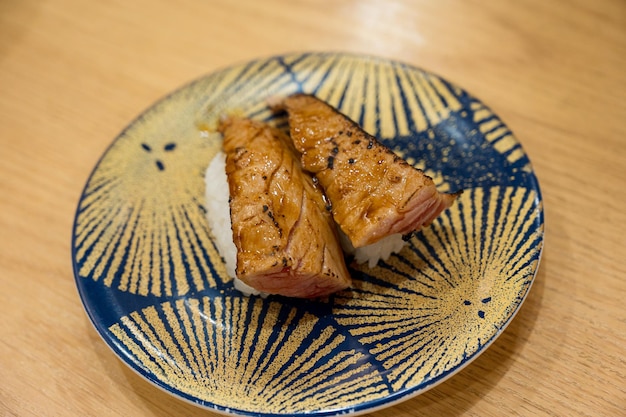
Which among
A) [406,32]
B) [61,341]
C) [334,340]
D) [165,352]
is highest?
[406,32]

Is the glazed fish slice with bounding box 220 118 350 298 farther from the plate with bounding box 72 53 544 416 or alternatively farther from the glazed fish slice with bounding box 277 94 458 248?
the plate with bounding box 72 53 544 416

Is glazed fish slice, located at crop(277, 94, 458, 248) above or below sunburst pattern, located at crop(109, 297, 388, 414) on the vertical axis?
above

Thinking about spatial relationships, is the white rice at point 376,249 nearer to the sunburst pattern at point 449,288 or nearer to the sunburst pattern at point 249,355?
the sunburst pattern at point 449,288

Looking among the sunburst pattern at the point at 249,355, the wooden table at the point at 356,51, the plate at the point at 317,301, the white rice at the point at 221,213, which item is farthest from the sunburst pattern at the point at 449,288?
the white rice at the point at 221,213

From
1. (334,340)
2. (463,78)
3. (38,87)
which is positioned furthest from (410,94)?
(38,87)

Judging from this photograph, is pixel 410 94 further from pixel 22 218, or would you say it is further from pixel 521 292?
pixel 22 218

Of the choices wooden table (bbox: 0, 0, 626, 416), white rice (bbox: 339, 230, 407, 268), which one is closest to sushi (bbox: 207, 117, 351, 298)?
white rice (bbox: 339, 230, 407, 268)
